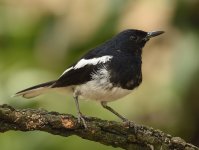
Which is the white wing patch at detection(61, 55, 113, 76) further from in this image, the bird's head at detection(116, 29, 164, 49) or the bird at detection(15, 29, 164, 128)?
the bird's head at detection(116, 29, 164, 49)

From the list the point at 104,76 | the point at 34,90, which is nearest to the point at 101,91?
the point at 104,76

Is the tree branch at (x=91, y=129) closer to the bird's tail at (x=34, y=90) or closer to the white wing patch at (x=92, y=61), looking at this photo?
the white wing patch at (x=92, y=61)

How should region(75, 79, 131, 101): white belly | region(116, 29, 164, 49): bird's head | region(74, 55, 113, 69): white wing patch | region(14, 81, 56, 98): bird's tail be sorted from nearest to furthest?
1. region(75, 79, 131, 101): white belly
2. region(74, 55, 113, 69): white wing patch
3. region(14, 81, 56, 98): bird's tail
4. region(116, 29, 164, 49): bird's head

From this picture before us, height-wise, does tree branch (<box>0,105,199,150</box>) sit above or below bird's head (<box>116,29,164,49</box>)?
below

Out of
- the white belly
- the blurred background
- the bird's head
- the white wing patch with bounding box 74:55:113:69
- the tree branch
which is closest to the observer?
the tree branch

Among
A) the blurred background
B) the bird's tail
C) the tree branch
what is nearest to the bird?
the bird's tail

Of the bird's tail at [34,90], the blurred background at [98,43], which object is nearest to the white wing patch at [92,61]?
the bird's tail at [34,90]

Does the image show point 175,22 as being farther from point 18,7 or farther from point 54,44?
point 18,7
